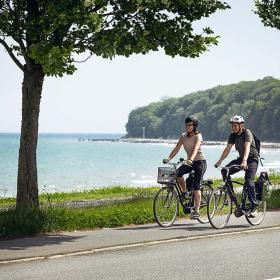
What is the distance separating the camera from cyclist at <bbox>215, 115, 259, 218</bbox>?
12.3 metres

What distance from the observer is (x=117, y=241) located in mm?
10391

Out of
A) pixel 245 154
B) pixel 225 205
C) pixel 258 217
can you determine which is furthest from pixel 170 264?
pixel 258 217

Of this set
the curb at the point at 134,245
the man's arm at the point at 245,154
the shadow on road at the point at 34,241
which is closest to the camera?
the curb at the point at 134,245

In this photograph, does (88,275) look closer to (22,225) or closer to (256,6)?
(22,225)

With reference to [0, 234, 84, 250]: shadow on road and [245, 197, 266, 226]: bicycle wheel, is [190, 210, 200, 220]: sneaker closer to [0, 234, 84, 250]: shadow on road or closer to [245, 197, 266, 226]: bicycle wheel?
[245, 197, 266, 226]: bicycle wheel

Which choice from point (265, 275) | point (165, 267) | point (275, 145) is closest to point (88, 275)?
point (165, 267)

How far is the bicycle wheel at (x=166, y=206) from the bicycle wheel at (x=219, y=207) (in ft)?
2.23

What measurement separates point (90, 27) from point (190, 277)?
15.4ft

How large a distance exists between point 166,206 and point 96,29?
361 cm

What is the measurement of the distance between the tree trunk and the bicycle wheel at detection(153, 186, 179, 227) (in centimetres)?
228

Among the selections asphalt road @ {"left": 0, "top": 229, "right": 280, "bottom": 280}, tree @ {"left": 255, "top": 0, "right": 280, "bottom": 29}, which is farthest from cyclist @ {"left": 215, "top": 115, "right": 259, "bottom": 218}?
tree @ {"left": 255, "top": 0, "right": 280, "bottom": 29}

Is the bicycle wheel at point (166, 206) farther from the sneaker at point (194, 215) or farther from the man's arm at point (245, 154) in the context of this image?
the man's arm at point (245, 154)

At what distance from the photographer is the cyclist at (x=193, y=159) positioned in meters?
12.1

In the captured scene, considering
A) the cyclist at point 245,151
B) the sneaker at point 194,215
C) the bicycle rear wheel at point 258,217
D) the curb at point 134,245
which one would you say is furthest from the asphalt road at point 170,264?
the cyclist at point 245,151
